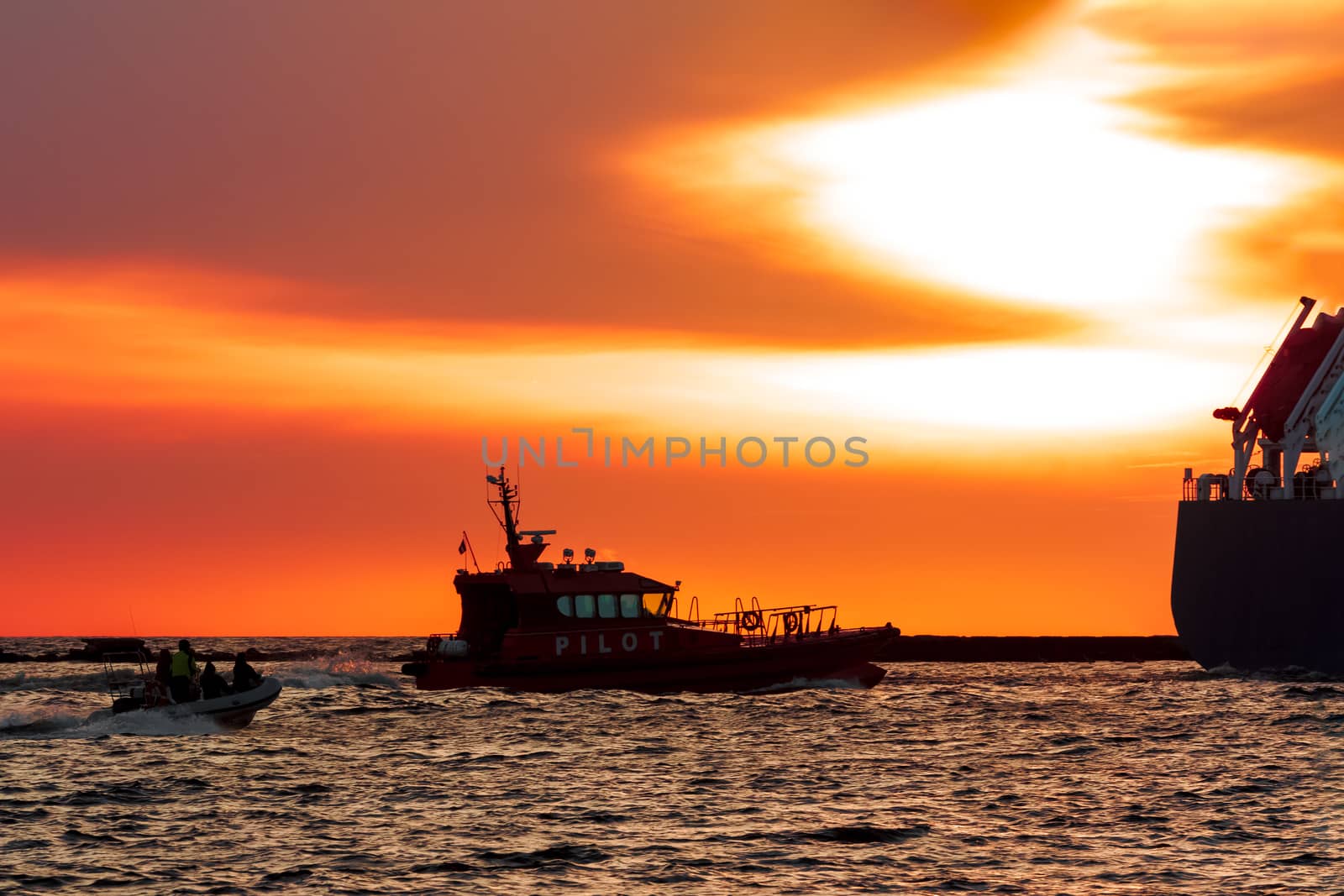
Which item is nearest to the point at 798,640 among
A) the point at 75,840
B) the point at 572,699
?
the point at 572,699

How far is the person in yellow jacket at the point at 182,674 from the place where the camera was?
31641 mm

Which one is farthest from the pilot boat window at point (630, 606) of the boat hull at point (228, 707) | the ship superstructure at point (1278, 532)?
the ship superstructure at point (1278, 532)

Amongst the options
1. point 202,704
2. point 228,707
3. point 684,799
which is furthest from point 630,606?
point 684,799

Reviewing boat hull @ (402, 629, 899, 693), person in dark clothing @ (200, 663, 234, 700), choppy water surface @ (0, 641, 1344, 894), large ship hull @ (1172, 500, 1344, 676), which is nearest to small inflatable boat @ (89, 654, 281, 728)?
person in dark clothing @ (200, 663, 234, 700)

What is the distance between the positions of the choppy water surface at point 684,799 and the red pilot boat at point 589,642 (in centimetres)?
106

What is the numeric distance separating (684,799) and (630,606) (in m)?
18.3

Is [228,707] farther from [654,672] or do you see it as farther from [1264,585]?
[1264,585]

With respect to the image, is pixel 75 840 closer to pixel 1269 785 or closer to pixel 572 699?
pixel 1269 785

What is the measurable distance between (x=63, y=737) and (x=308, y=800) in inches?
514

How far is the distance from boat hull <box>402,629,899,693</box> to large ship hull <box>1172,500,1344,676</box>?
1553cm

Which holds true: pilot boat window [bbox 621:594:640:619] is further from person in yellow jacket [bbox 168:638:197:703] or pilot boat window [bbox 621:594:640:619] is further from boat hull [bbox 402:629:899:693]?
person in yellow jacket [bbox 168:638:197:703]

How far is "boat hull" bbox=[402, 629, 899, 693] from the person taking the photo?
136ft

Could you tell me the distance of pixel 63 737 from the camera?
113 feet

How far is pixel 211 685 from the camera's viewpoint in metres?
32.3
